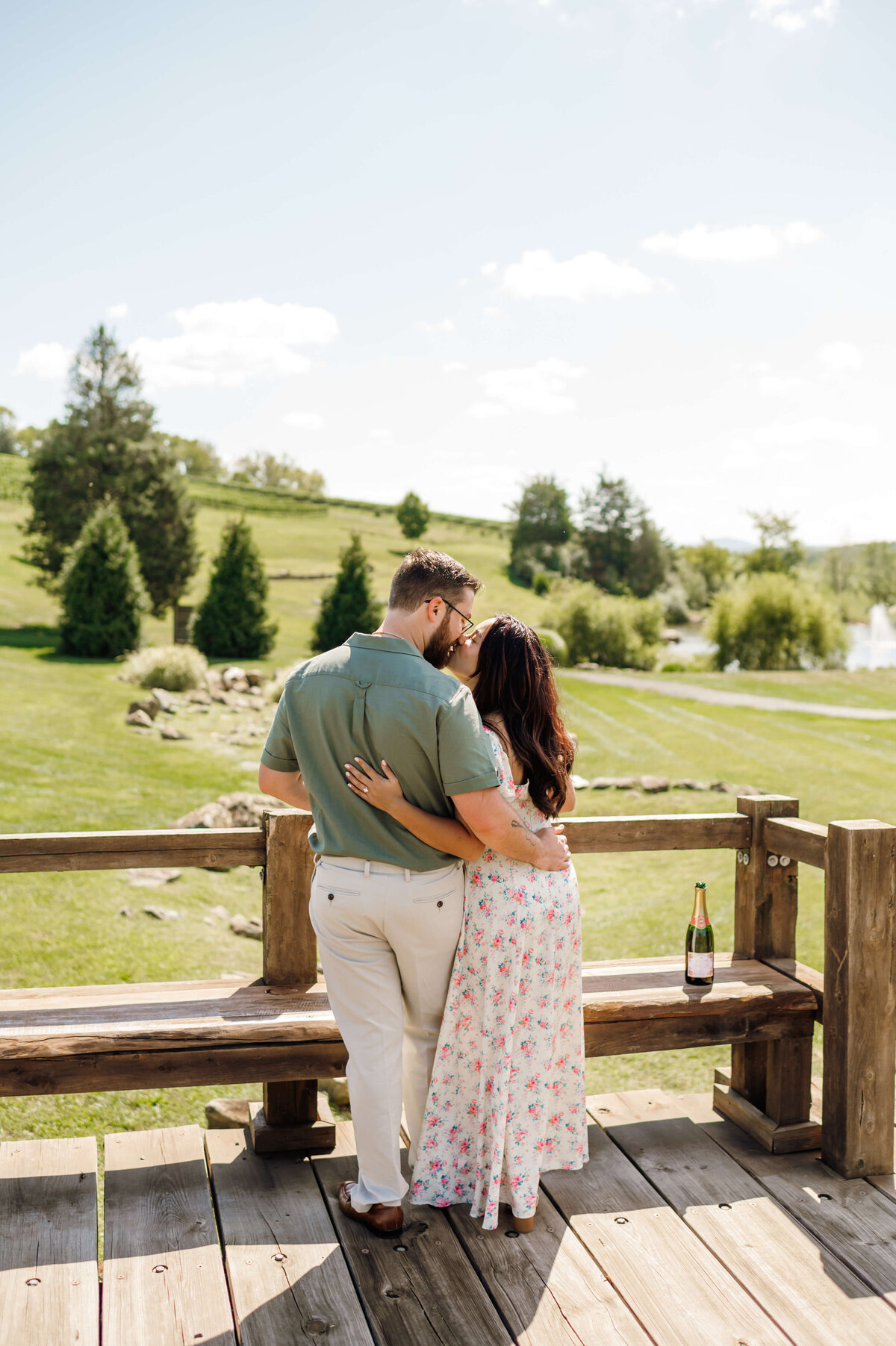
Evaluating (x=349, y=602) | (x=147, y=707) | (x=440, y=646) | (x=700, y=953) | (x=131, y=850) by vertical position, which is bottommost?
(x=147, y=707)

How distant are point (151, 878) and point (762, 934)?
223 inches

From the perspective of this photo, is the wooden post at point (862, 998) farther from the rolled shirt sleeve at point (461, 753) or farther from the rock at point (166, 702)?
the rock at point (166, 702)

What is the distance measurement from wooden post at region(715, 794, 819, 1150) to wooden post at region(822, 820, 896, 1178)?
0.21 m

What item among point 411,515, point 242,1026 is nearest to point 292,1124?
point 242,1026

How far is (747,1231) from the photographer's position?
9.07ft

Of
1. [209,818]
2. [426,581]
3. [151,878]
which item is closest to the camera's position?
[426,581]

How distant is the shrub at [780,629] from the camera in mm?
26781

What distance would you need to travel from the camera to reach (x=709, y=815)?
3490 mm

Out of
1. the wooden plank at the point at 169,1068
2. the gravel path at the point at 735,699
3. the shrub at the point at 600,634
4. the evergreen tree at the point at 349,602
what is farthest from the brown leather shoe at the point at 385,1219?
the shrub at the point at 600,634

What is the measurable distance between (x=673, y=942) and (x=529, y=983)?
15.3 ft

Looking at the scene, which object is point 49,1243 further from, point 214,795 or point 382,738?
point 214,795

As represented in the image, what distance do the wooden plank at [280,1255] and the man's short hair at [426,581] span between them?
1734mm

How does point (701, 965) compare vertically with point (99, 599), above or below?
below

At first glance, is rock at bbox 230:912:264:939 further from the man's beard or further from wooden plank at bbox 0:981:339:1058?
the man's beard
